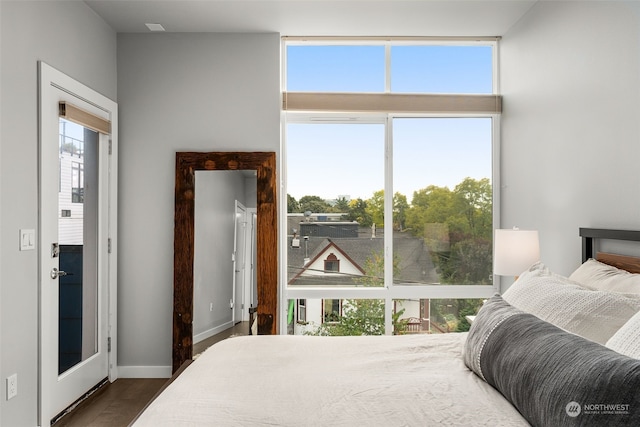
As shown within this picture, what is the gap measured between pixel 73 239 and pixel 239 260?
1.21m

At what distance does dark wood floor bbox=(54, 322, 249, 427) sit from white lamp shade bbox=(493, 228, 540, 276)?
79.8 inches

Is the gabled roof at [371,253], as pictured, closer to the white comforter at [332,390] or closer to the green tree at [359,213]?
the green tree at [359,213]

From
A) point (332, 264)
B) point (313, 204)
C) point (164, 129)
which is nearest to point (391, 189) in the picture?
point (313, 204)

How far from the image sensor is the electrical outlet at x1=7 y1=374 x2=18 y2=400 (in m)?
2.35

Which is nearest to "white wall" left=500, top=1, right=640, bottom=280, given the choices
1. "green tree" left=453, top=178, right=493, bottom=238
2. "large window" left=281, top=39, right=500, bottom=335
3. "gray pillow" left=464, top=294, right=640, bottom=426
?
"green tree" left=453, top=178, right=493, bottom=238

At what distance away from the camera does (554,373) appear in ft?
3.89

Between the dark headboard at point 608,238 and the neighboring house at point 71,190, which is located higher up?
the neighboring house at point 71,190

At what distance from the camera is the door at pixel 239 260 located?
3676mm

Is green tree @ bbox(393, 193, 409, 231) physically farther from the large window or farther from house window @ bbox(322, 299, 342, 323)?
house window @ bbox(322, 299, 342, 323)

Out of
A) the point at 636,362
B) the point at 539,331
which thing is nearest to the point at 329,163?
the point at 539,331

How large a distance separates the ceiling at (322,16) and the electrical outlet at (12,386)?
2483mm

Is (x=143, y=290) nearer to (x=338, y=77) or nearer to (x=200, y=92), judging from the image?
(x=200, y=92)

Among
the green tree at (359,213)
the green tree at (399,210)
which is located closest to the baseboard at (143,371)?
the green tree at (359,213)

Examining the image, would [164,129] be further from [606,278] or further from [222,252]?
[606,278]
